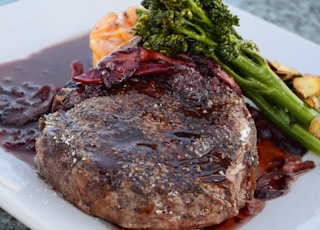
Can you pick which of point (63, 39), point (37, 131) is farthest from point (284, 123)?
point (63, 39)

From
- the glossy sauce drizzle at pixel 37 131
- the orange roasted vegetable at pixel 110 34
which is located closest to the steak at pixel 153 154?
the glossy sauce drizzle at pixel 37 131

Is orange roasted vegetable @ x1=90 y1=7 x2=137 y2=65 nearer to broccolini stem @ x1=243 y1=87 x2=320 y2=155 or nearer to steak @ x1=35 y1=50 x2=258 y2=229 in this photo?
steak @ x1=35 y1=50 x2=258 y2=229

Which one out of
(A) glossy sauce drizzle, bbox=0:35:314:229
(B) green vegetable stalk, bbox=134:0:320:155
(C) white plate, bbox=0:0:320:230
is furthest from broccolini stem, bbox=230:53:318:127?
(C) white plate, bbox=0:0:320:230

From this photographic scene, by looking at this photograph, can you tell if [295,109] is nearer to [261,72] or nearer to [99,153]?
[261,72]

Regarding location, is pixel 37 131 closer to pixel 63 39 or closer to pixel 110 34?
pixel 110 34

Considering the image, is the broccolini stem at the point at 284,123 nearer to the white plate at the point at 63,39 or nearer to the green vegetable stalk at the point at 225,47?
the green vegetable stalk at the point at 225,47
